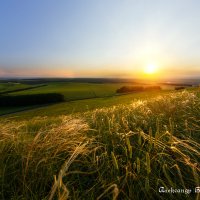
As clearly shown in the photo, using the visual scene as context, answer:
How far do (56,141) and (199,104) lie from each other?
4.00 m

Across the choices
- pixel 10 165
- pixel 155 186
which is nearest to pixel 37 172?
pixel 10 165

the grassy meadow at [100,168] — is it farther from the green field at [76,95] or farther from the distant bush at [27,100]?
the distant bush at [27,100]

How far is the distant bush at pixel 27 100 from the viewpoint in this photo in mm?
62125

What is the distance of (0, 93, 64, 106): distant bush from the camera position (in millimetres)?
62125

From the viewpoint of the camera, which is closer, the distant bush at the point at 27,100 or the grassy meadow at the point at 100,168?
the grassy meadow at the point at 100,168

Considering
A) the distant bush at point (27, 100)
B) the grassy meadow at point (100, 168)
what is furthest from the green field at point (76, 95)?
the grassy meadow at point (100, 168)

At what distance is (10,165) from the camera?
3.66m

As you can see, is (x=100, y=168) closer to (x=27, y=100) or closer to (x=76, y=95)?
(x=27, y=100)

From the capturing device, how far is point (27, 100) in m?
62.4

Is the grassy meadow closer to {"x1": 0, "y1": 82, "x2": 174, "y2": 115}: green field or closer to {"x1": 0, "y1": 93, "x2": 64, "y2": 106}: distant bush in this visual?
{"x1": 0, "y1": 82, "x2": 174, "y2": 115}: green field

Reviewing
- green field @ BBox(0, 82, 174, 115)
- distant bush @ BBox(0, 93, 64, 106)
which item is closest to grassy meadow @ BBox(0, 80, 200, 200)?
green field @ BBox(0, 82, 174, 115)

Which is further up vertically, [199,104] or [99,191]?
[199,104]

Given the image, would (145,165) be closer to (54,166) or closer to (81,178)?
(81,178)

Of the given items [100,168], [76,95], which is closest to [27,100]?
[76,95]
